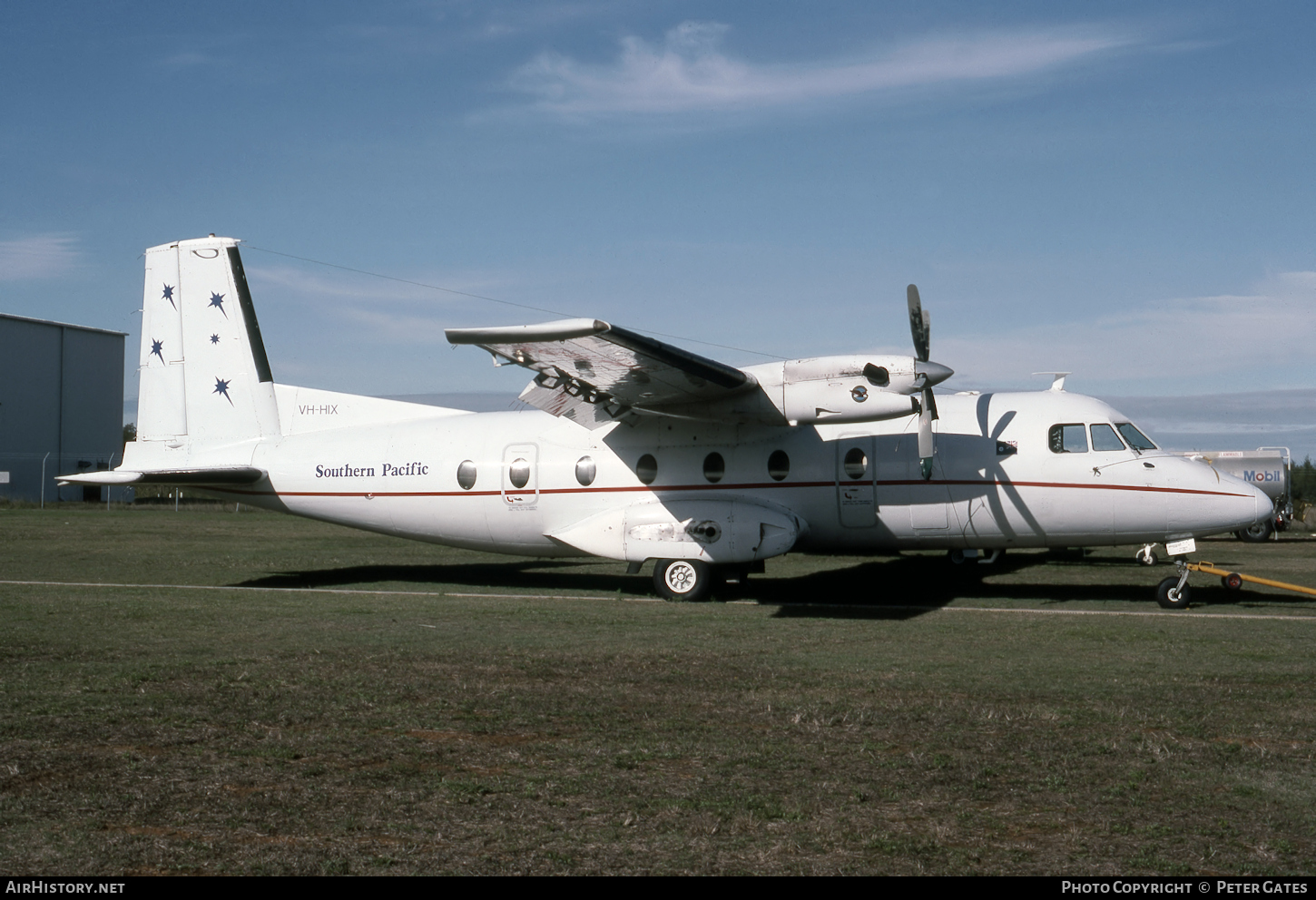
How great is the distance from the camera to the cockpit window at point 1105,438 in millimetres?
14945

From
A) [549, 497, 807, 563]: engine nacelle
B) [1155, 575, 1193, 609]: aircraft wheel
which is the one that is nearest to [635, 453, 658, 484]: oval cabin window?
[549, 497, 807, 563]: engine nacelle

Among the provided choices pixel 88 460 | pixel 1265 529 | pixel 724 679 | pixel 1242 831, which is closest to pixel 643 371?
pixel 724 679

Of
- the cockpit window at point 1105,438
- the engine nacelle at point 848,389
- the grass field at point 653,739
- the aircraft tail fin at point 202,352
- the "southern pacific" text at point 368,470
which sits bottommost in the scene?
the grass field at point 653,739

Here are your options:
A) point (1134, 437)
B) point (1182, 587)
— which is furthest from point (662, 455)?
point (1182, 587)

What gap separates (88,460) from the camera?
61.3m

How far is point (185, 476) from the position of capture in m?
17.7

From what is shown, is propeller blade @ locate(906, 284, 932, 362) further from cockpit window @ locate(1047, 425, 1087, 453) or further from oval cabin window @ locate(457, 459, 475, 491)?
oval cabin window @ locate(457, 459, 475, 491)

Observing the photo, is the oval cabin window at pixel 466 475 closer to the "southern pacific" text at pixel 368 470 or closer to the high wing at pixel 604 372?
the "southern pacific" text at pixel 368 470

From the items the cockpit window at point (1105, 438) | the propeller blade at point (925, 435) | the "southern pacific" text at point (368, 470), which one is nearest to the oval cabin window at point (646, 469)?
the "southern pacific" text at point (368, 470)

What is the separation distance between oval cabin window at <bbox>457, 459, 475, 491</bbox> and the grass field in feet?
9.95

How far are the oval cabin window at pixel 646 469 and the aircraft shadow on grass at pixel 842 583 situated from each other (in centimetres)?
185

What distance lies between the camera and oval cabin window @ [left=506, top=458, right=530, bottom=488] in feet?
55.6

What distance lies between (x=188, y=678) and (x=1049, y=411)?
39.2 feet
